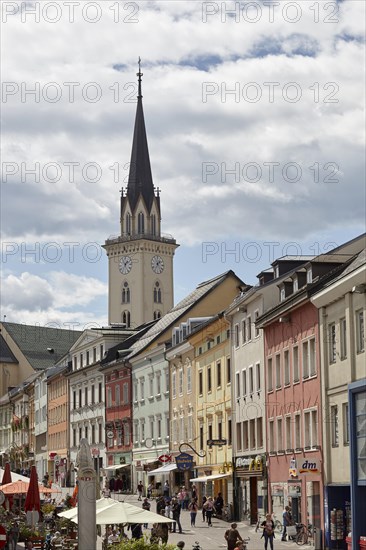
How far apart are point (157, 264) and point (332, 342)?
13815 cm

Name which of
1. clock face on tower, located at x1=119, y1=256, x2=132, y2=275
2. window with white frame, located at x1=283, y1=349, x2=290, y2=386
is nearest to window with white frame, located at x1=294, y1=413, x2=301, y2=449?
window with white frame, located at x1=283, y1=349, x2=290, y2=386

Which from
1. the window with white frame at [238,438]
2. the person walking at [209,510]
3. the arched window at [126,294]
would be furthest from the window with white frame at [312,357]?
the arched window at [126,294]

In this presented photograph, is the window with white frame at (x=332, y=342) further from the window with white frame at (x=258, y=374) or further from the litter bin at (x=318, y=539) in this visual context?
the window with white frame at (x=258, y=374)

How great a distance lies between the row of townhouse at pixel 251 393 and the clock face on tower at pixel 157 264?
251 ft

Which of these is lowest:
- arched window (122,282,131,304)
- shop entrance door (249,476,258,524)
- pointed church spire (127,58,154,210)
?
shop entrance door (249,476,258,524)

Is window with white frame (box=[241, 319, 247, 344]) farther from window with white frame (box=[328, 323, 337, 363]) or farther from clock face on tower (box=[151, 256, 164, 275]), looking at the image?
clock face on tower (box=[151, 256, 164, 275])

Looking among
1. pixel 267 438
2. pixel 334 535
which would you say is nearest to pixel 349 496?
pixel 334 535

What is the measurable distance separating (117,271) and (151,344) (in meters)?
98.4

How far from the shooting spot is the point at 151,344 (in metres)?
84.5

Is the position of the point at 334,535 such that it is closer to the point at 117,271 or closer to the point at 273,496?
the point at 273,496

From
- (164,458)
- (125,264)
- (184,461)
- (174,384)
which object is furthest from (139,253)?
(184,461)

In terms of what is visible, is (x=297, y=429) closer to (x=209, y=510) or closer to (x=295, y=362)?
(x=295, y=362)

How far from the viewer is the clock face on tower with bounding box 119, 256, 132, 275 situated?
181875 millimetres

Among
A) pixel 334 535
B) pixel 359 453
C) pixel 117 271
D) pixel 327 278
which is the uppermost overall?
pixel 117 271
